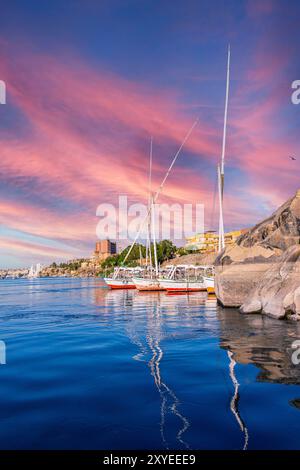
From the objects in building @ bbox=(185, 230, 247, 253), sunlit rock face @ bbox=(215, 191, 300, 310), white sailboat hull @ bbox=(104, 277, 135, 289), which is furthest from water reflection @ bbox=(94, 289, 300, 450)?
building @ bbox=(185, 230, 247, 253)

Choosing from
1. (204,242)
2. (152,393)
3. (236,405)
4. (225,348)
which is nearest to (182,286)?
(225,348)

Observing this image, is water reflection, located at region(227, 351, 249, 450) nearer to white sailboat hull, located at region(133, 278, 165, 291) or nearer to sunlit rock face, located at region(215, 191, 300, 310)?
sunlit rock face, located at region(215, 191, 300, 310)

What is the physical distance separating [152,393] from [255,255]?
2160cm

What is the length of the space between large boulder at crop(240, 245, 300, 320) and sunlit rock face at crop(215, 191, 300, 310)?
1.32 ft

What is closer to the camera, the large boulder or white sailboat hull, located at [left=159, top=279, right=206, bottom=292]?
the large boulder

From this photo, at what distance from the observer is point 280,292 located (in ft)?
72.9

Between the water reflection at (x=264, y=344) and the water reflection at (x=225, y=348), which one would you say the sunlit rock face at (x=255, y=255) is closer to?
the water reflection at (x=225, y=348)

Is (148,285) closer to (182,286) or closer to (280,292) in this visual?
(182,286)

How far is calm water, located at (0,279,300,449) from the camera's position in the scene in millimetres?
5996

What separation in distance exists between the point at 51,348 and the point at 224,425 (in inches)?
397

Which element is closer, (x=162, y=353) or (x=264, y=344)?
(x=162, y=353)

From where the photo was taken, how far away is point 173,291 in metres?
58.9

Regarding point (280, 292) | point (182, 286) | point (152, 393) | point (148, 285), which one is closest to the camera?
point (152, 393)

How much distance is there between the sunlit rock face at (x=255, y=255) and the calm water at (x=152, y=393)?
1098 cm
